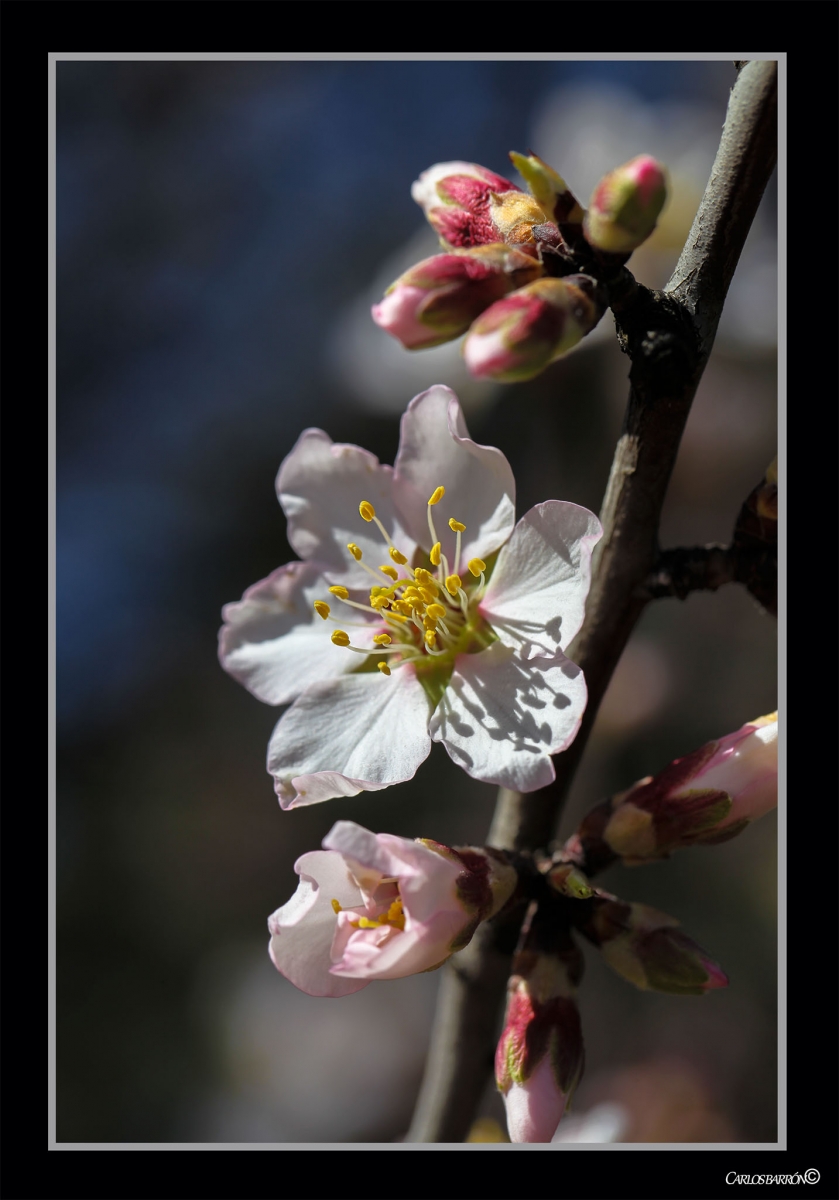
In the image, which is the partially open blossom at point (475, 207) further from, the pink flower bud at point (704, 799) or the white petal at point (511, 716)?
the pink flower bud at point (704, 799)

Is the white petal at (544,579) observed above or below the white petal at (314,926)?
above

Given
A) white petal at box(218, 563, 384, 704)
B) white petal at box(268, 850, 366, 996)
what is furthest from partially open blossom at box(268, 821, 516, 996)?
white petal at box(218, 563, 384, 704)

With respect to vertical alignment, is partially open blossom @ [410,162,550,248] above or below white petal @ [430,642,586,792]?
above

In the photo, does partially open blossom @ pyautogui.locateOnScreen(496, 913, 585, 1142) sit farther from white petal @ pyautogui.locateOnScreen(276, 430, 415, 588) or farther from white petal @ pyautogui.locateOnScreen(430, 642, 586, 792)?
white petal @ pyautogui.locateOnScreen(276, 430, 415, 588)

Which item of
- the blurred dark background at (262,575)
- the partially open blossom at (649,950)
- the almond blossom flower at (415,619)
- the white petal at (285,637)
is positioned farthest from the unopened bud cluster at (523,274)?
the blurred dark background at (262,575)

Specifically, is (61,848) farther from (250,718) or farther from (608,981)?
(608,981)
